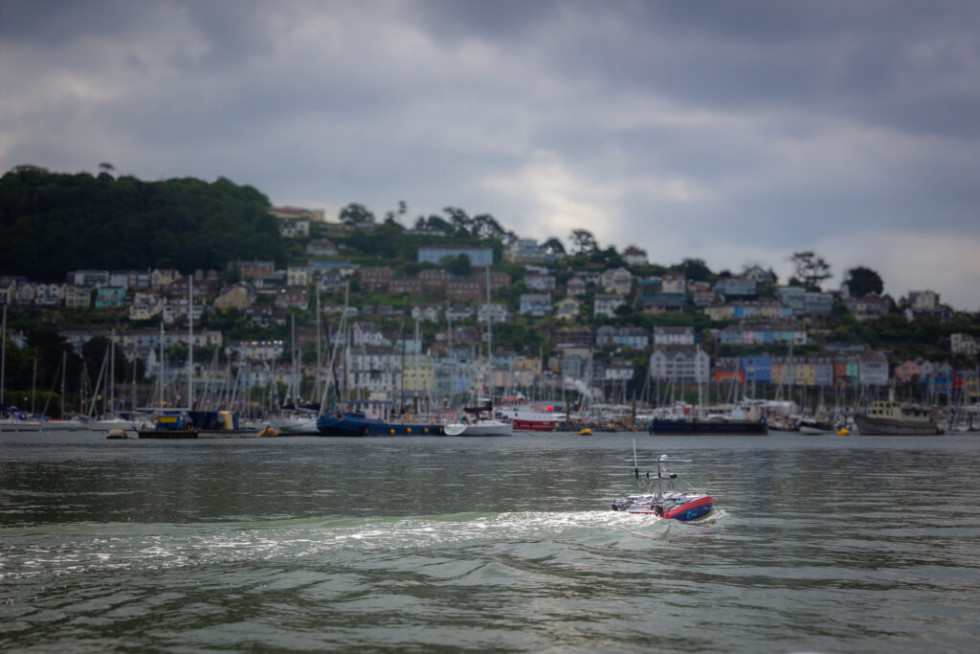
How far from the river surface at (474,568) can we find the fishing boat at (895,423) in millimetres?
70937

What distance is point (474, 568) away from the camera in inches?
787

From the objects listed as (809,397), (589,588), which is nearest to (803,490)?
(589,588)

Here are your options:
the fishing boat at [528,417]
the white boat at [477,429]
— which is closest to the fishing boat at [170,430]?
the white boat at [477,429]

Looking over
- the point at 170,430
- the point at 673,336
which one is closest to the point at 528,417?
the point at 170,430

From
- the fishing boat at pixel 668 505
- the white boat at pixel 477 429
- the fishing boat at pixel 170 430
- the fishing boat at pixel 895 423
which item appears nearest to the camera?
the fishing boat at pixel 668 505

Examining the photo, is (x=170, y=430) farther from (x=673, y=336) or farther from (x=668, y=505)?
(x=673, y=336)

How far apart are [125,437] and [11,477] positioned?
40785 mm

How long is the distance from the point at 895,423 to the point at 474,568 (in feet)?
318

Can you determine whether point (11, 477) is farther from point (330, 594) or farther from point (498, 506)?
point (330, 594)

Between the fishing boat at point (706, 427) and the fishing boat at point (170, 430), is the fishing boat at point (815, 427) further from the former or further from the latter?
the fishing boat at point (170, 430)

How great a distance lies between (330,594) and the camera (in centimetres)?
1767

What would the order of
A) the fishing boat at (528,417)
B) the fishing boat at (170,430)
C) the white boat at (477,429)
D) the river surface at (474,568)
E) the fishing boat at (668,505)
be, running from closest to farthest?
the river surface at (474,568), the fishing boat at (668,505), the fishing boat at (170,430), the white boat at (477,429), the fishing boat at (528,417)

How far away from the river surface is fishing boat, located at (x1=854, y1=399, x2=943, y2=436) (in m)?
70.9

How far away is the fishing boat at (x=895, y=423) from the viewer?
346 feet
